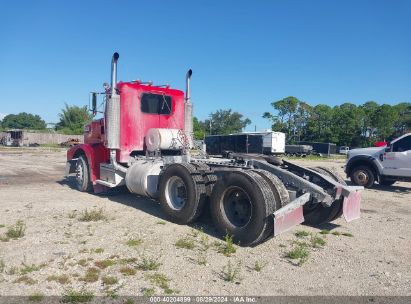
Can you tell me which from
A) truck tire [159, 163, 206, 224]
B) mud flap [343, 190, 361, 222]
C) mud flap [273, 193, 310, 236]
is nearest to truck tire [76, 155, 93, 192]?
truck tire [159, 163, 206, 224]

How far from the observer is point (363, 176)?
12.4 metres

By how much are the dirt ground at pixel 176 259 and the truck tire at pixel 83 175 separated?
2.09 meters

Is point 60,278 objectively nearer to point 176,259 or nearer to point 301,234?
point 176,259

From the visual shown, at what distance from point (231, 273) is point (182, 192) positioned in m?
2.66

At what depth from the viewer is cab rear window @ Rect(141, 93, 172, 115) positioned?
9000 millimetres

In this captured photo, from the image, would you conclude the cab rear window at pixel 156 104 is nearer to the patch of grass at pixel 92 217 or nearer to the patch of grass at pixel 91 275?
the patch of grass at pixel 92 217

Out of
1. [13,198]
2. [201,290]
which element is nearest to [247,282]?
[201,290]

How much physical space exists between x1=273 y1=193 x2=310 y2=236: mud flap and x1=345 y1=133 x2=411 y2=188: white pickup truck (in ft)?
25.5

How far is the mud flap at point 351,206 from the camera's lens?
5.71 metres

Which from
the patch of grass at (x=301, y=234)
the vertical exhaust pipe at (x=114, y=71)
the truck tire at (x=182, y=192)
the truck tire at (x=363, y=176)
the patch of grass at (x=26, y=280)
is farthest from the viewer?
the truck tire at (x=363, y=176)

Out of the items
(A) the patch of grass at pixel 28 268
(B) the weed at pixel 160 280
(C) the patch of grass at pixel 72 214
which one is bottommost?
(B) the weed at pixel 160 280

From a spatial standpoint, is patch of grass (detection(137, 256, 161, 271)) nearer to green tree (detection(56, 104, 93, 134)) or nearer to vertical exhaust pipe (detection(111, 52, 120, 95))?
vertical exhaust pipe (detection(111, 52, 120, 95))

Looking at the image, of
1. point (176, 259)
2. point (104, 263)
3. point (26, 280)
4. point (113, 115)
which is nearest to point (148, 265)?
point (176, 259)

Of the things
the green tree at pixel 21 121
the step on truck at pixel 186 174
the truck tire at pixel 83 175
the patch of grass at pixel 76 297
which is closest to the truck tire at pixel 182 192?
the step on truck at pixel 186 174
